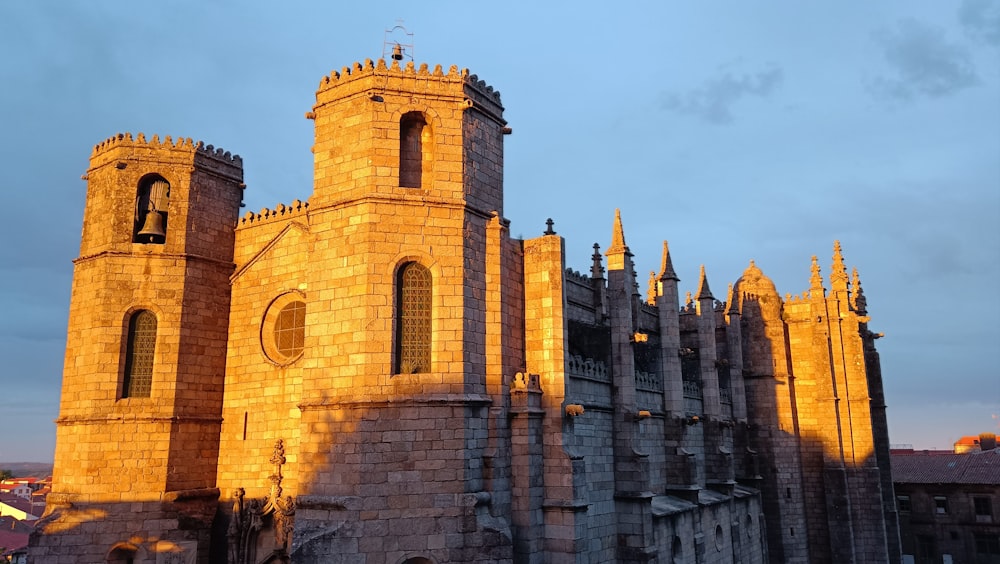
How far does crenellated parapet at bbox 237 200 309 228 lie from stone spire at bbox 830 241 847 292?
84.5 feet

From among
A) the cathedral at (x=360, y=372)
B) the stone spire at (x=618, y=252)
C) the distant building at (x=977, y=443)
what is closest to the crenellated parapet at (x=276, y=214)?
the cathedral at (x=360, y=372)

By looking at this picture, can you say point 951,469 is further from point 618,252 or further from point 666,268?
point 618,252

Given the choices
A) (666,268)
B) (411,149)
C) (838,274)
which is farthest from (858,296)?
(411,149)

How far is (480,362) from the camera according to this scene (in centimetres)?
1587

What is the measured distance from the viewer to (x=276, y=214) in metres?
20.2

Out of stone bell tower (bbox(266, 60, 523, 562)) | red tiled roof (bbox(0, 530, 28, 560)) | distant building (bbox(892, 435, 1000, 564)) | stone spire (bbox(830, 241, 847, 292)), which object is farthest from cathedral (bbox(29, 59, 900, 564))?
red tiled roof (bbox(0, 530, 28, 560))

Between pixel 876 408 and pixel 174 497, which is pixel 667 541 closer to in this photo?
pixel 174 497

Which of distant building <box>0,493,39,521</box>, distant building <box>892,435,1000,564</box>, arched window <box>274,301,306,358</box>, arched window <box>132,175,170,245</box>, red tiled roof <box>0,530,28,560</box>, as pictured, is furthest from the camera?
distant building <box>0,493,39,521</box>

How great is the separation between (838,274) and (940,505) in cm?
1912

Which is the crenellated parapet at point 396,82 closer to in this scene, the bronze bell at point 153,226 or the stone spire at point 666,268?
the bronze bell at point 153,226

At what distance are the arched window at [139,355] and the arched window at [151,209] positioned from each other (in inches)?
89.1

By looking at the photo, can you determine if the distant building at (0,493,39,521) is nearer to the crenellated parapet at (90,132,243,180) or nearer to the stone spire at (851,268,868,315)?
the crenellated parapet at (90,132,243,180)

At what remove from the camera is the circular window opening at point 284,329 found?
1875 centimetres

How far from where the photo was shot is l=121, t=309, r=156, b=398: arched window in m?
18.8
